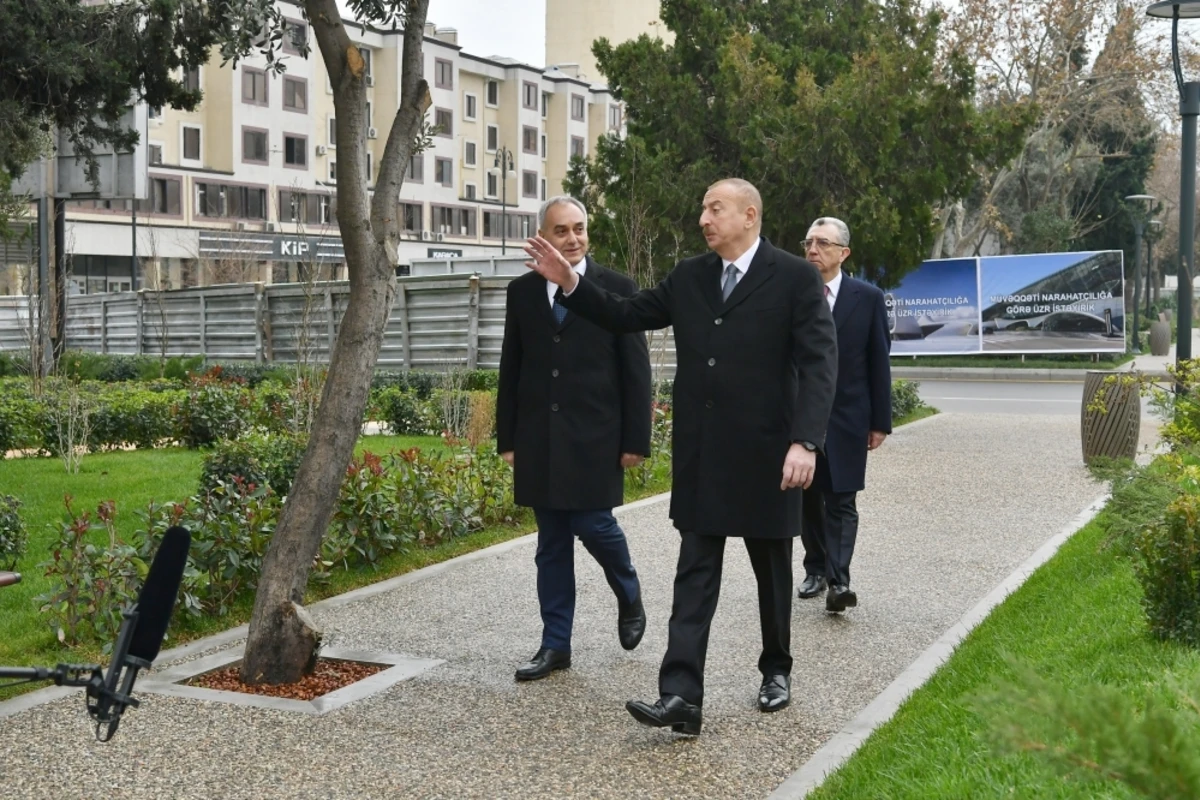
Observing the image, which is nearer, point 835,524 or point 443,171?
point 835,524

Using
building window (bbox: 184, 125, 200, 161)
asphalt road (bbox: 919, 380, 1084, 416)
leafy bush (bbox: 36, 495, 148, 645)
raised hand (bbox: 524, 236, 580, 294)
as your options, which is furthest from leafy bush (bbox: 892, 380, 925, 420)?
building window (bbox: 184, 125, 200, 161)

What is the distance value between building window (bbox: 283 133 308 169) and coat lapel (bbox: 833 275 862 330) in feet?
188

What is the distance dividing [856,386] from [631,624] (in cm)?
196


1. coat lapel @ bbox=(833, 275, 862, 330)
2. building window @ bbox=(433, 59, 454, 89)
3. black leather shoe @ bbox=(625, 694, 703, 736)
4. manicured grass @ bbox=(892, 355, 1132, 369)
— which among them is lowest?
black leather shoe @ bbox=(625, 694, 703, 736)

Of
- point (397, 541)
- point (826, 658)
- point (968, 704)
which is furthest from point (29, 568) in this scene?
point (968, 704)

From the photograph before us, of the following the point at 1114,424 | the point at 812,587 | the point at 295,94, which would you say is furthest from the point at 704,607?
the point at 295,94

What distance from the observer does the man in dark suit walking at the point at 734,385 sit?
17.1 feet

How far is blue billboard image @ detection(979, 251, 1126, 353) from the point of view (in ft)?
106

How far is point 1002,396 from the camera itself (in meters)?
26.2

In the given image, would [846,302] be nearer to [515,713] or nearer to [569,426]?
[569,426]

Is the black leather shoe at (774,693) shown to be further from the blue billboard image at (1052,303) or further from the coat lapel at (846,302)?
the blue billboard image at (1052,303)

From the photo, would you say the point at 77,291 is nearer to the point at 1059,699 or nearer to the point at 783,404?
the point at 783,404

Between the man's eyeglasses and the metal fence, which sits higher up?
the man's eyeglasses

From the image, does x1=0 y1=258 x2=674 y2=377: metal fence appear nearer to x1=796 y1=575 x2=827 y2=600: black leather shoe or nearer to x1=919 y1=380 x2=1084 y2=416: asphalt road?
x1=919 y1=380 x2=1084 y2=416: asphalt road
